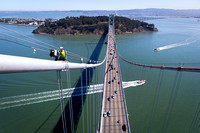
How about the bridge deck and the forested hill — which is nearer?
the bridge deck

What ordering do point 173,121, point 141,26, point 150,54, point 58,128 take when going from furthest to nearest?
point 141,26, point 150,54, point 173,121, point 58,128

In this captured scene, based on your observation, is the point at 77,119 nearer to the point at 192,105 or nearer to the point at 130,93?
the point at 130,93

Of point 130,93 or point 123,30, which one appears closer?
point 130,93

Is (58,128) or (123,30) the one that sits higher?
(123,30)

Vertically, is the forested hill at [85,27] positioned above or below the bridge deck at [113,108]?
above

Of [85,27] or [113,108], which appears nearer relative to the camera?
[113,108]

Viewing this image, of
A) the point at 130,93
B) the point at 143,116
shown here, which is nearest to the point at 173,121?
the point at 143,116

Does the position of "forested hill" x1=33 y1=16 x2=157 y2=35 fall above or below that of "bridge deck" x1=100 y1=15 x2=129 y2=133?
above

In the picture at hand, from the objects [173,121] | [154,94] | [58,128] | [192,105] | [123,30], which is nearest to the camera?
[58,128]

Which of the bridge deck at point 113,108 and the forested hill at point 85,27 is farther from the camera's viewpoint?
the forested hill at point 85,27

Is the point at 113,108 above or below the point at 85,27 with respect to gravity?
below

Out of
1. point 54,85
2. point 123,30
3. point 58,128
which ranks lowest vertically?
point 58,128
